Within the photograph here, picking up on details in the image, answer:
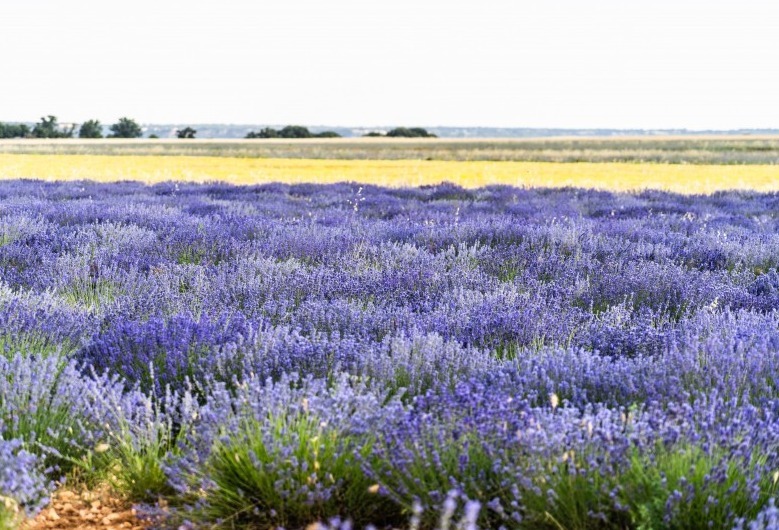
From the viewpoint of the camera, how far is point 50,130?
3344 inches

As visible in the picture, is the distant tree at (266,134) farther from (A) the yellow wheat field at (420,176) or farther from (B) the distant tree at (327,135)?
(A) the yellow wheat field at (420,176)

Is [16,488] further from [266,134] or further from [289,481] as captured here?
[266,134]

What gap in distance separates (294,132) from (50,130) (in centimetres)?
2831

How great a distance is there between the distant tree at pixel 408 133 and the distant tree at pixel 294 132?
12062 millimetres

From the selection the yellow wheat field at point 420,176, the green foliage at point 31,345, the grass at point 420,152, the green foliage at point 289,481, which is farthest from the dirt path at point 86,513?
the grass at point 420,152

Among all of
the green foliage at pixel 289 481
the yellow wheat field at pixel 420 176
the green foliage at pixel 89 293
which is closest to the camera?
the green foliage at pixel 289 481

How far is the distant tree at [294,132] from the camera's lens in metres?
98.4

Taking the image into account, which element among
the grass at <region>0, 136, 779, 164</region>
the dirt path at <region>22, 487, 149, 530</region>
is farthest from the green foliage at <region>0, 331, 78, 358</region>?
the grass at <region>0, 136, 779, 164</region>

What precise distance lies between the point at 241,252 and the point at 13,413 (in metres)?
3.64

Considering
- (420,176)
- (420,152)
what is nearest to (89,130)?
(420,152)

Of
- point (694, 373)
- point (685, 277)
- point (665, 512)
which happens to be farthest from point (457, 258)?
point (665, 512)

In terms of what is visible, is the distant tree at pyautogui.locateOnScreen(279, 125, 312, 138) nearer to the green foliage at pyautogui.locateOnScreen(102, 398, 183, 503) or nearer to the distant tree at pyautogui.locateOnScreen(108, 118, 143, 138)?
the distant tree at pyautogui.locateOnScreen(108, 118, 143, 138)

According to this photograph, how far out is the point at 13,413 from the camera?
278 centimetres

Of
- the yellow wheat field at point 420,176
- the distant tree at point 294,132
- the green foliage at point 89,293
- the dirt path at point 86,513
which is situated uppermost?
the distant tree at point 294,132
